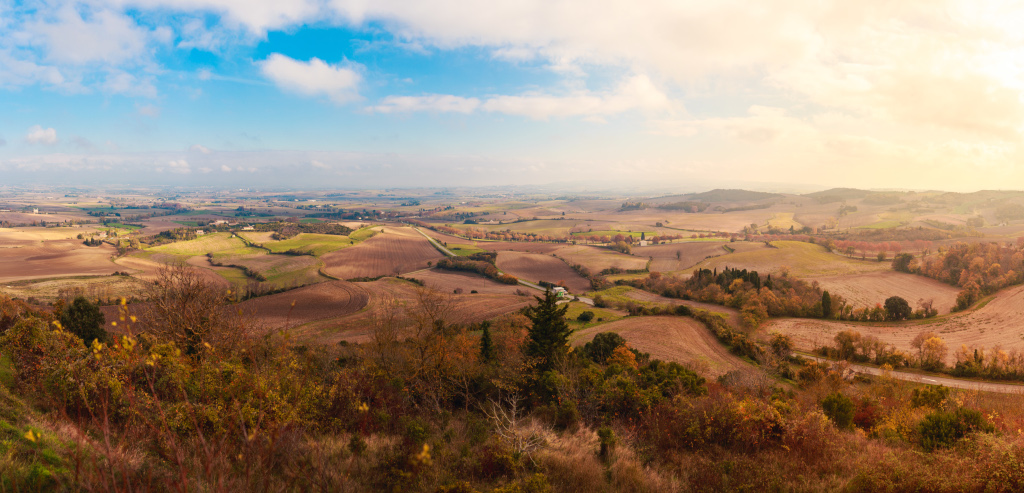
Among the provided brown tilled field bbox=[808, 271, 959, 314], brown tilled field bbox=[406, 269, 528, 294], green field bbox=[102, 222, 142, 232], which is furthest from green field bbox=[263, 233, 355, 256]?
brown tilled field bbox=[808, 271, 959, 314]

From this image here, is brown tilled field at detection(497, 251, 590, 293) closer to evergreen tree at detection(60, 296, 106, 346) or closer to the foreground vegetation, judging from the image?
the foreground vegetation

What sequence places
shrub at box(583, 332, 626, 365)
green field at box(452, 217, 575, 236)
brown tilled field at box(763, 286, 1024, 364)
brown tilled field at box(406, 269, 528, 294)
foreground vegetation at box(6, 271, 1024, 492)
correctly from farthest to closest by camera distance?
1. green field at box(452, 217, 575, 236)
2. brown tilled field at box(406, 269, 528, 294)
3. brown tilled field at box(763, 286, 1024, 364)
4. shrub at box(583, 332, 626, 365)
5. foreground vegetation at box(6, 271, 1024, 492)

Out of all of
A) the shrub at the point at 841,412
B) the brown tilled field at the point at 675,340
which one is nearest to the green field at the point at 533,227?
the brown tilled field at the point at 675,340

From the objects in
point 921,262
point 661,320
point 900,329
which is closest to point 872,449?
point 661,320

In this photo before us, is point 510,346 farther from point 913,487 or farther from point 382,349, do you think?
point 913,487

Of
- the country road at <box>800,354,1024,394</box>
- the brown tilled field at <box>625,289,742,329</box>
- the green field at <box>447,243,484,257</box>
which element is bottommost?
the country road at <box>800,354,1024,394</box>

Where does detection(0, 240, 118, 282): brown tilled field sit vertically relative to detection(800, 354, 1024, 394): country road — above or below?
above

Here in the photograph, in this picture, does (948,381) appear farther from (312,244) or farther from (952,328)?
(312,244)

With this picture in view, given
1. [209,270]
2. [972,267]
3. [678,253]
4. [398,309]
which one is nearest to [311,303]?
[398,309]
